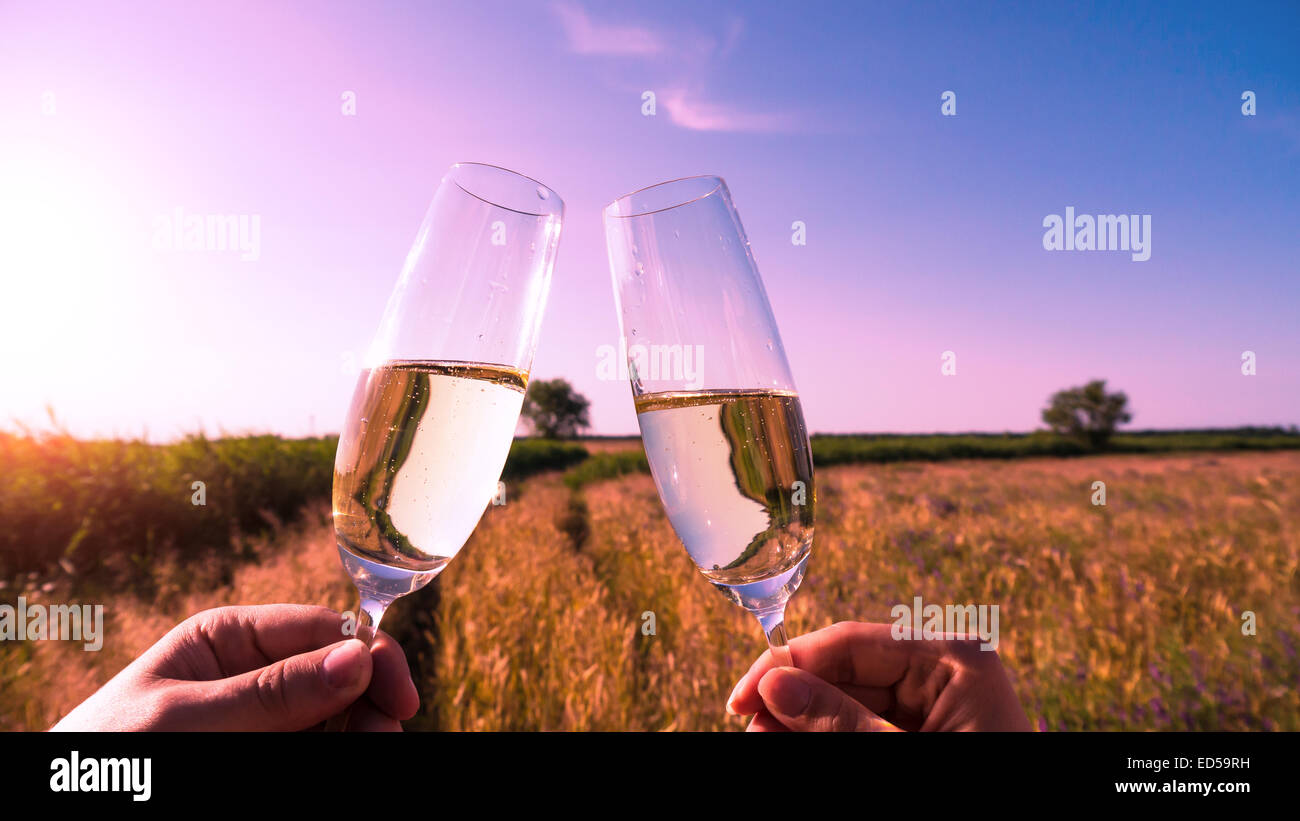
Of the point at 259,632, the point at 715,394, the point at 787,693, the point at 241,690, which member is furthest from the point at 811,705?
the point at 259,632

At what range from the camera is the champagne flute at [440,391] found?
126 cm

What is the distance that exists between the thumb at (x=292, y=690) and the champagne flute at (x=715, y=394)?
2.35 ft

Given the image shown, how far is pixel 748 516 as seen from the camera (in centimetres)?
126

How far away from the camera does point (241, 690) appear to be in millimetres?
1232

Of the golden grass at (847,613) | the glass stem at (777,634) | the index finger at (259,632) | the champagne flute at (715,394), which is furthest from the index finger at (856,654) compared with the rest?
the golden grass at (847,613)

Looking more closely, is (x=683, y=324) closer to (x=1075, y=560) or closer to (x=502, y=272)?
(x=502, y=272)

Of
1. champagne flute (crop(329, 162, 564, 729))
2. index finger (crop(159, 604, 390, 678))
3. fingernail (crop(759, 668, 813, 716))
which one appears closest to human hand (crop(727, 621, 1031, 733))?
fingernail (crop(759, 668, 813, 716))

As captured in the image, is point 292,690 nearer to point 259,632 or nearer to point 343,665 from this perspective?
point 343,665

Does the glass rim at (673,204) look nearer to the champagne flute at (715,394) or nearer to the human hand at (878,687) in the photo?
the champagne flute at (715,394)

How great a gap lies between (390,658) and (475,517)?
1.36 ft

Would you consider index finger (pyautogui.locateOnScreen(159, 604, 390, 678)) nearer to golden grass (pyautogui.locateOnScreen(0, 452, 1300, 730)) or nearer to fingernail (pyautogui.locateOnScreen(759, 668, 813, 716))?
fingernail (pyautogui.locateOnScreen(759, 668, 813, 716))

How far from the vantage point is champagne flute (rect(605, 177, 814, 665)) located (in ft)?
4.16

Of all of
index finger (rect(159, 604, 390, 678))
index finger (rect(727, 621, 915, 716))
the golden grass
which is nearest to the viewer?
index finger (rect(159, 604, 390, 678))

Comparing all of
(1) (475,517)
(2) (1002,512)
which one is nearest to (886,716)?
(1) (475,517)
